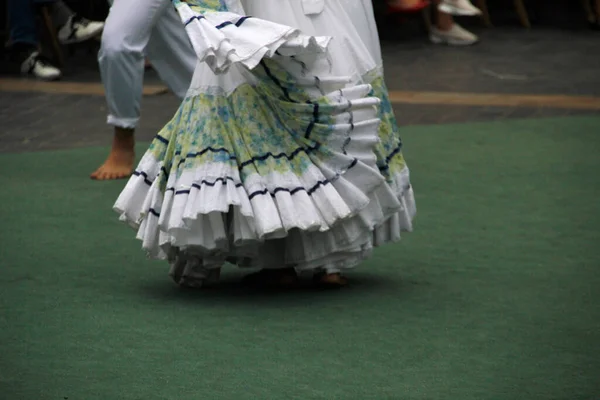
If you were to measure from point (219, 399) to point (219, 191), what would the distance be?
89 centimetres

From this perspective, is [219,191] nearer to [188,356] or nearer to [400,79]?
[188,356]

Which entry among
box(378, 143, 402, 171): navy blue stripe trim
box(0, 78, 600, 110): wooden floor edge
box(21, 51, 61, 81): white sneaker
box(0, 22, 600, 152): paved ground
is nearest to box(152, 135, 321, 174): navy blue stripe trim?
box(378, 143, 402, 171): navy blue stripe trim

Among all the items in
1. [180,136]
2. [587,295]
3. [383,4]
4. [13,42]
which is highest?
[180,136]

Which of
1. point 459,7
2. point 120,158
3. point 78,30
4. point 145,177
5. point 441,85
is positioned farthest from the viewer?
point 459,7

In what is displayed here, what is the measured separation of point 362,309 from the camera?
14.2 feet

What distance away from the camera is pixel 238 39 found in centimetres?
412

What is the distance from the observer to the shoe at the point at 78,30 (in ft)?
34.4

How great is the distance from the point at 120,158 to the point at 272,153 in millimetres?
2574

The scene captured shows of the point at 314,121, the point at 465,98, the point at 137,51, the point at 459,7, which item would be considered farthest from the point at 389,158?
the point at 459,7

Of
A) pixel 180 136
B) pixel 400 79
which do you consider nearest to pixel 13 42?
pixel 400 79

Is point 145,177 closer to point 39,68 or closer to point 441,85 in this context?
point 441,85

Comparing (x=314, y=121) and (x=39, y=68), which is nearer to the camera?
(x=314, y=121)

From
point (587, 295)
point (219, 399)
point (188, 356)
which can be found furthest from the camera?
point (587, 295)

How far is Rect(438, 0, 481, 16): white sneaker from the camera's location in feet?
36.2
